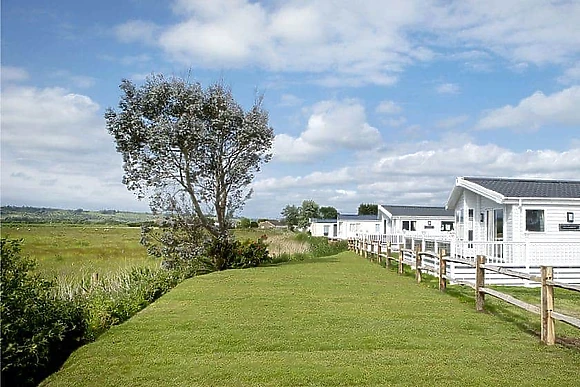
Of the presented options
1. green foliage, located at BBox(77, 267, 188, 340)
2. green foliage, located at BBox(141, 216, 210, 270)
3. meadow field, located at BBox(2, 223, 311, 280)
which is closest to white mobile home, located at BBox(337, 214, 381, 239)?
meadow field, located at BBox(2, 223, 311, 280)

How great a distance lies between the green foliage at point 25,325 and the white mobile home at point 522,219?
476 inches

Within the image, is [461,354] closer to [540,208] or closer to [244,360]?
[244,360]

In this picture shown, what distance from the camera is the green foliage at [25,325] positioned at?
5.83m

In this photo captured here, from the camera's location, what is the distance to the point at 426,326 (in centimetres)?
887

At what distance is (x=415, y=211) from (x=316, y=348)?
113 ft

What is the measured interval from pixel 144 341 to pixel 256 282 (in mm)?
7919

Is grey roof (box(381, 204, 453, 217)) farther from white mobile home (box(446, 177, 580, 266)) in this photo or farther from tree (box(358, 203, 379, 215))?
tree (box(358, 203, 379, 215))

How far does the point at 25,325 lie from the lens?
623 cm

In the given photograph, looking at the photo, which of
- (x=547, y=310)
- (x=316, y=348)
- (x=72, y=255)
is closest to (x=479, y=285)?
(x=547, y=310)

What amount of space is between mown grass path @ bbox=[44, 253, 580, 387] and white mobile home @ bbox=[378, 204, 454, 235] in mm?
27936

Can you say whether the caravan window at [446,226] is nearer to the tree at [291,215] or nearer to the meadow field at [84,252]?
the meadow field at [84,252]

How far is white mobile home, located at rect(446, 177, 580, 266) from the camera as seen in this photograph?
16375 millimetres

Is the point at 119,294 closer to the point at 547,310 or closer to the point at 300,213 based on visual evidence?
the point at 547,310

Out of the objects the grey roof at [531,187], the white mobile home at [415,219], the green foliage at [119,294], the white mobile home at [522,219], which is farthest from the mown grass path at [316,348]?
the white mobile home at [415,219]
